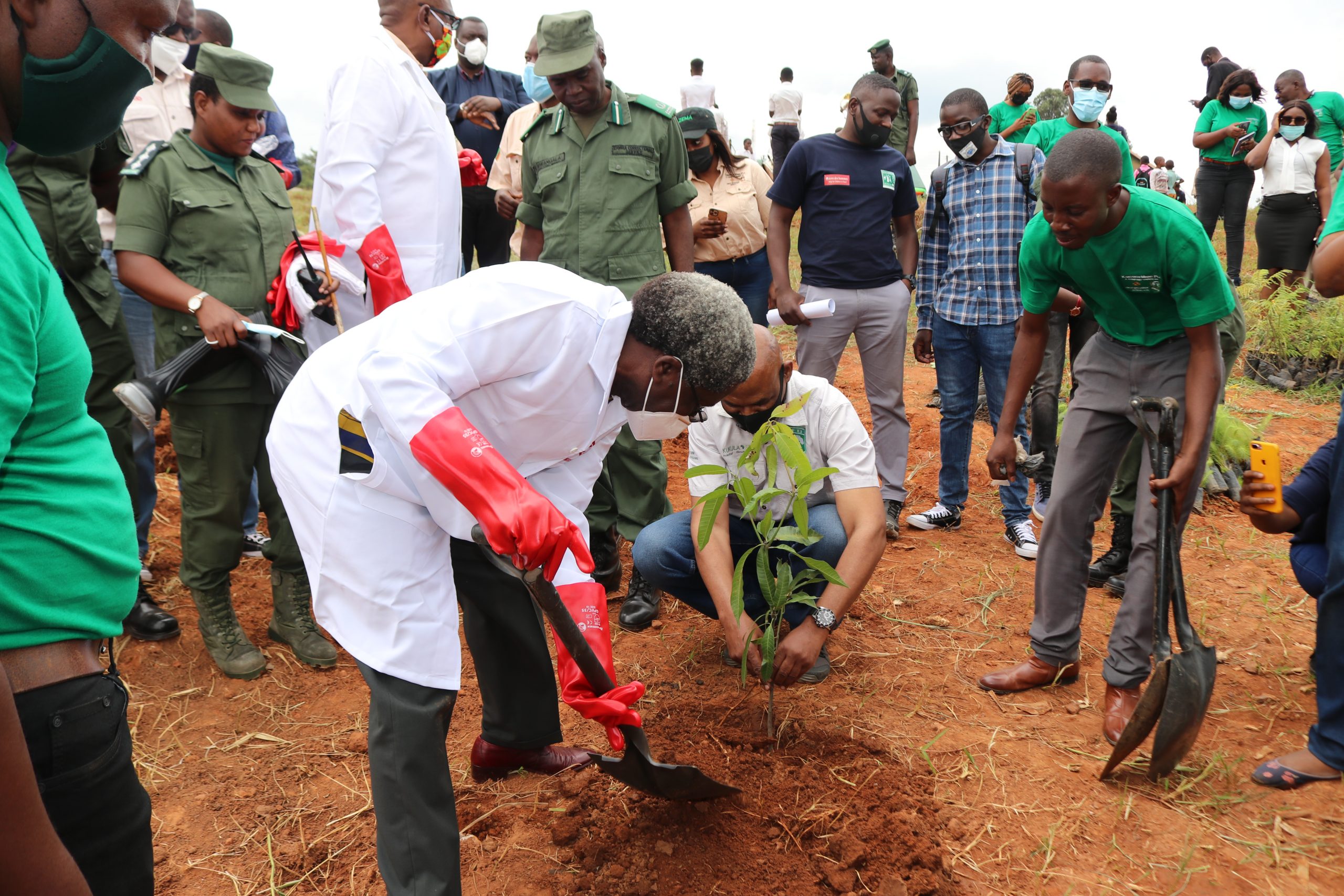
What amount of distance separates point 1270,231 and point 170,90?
866 cm

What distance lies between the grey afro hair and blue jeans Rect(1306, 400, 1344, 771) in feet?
5.82

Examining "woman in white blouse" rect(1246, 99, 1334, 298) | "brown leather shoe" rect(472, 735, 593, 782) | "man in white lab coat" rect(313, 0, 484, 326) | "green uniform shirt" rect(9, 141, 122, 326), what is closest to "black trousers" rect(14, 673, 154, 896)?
"brown leather shoe" rect(472, 735, 593, 782)

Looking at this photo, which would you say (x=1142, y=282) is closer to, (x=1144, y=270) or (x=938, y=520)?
(x=1144, y=270)

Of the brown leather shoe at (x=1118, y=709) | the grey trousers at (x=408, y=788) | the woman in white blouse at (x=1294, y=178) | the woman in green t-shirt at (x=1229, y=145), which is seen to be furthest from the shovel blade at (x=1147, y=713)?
the woman in white blouse at (x=1294, y=178)

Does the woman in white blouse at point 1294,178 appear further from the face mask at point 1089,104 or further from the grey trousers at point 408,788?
the grey trousers at point 408,788

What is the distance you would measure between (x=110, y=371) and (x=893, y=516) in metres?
3.47

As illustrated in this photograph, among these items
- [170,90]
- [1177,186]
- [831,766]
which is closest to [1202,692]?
[831,766]

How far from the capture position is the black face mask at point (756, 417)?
3016mm

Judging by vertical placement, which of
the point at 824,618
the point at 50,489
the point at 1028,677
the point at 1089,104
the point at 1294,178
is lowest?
the point at 1028,677

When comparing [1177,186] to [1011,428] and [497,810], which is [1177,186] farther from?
[497,810]

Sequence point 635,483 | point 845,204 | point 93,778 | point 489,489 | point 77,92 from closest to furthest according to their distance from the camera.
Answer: point 77,92
point 93,778
point 489,489
point 635,483
point 845,204

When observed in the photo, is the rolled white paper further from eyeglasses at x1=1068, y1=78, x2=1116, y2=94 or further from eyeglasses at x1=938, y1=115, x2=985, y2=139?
eyeglasses at x1=1068, y1=78, x2=1116, y2=94

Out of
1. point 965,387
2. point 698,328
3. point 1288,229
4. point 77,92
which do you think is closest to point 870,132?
point 965,387

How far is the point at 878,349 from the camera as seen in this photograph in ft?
14.6
